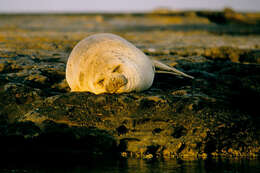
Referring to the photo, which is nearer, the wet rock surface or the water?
the water

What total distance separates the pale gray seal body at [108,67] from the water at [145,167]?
1.26 metres

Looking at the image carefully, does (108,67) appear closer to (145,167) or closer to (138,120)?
(138,120)

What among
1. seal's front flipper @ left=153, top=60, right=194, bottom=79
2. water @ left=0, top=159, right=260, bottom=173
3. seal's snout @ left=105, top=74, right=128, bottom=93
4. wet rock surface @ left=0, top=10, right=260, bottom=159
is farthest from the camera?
seal's front flipper @ left=153, top=60, right=194, bottom=79

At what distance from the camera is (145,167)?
3688mm

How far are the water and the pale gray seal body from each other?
4.14 feet

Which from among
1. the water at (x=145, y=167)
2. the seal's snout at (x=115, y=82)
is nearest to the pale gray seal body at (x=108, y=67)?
the seal's snout at (x=115, y=82)

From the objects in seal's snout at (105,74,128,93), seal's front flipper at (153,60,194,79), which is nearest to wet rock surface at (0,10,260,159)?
seal's snout at (105,74,128,93)

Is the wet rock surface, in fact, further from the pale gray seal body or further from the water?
the water

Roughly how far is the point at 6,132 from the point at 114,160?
1.38m

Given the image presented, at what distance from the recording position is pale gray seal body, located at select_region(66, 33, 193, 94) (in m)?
4.95

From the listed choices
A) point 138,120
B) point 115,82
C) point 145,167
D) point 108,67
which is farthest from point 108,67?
point 145,167

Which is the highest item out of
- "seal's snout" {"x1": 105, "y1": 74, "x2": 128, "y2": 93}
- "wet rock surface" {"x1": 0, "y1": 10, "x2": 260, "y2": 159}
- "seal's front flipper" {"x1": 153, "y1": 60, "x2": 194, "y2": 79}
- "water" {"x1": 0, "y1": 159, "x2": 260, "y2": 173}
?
"seal's front flipper" {"x1": 153, "y1": 60, "x2": 194, "y2": 79}

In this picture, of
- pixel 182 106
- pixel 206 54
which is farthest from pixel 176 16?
pixel 182 106

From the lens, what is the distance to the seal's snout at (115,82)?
4841 mm
